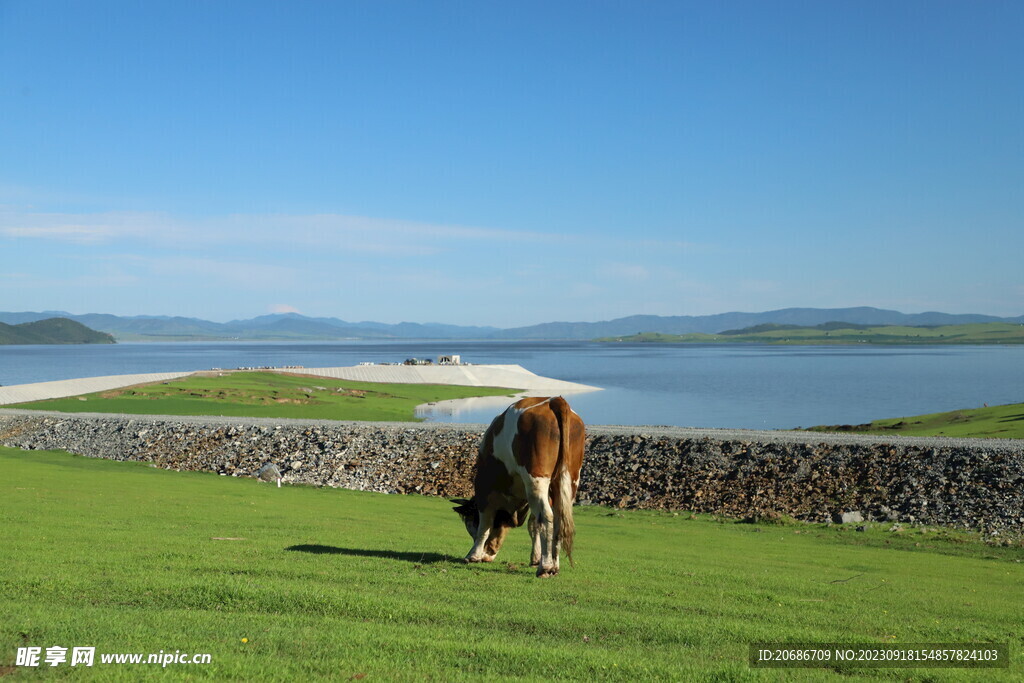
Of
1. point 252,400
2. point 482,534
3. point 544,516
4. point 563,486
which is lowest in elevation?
point 252,400

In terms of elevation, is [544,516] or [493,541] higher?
[544,516]

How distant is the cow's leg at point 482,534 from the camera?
554 inches

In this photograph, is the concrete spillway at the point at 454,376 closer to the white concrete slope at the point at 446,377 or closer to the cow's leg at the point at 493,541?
the white concrete slope at the point at 446,377

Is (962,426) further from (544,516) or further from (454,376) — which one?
(454,376)

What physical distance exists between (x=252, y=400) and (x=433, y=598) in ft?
199

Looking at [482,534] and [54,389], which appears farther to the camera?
[54,389]

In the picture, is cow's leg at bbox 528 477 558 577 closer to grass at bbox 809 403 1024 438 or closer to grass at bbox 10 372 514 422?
grass at bbox 809 403 1024 438

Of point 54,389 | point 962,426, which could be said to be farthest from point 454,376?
point 962,426

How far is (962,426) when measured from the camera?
44562 mm

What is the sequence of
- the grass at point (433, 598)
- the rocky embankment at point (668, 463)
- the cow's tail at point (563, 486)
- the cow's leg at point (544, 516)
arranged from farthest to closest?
the rocky embankment at point (668, 463) → the cow's tail at point (563, 486) → the cow's leg at point (544, 516) → the grass at point (433, 598)

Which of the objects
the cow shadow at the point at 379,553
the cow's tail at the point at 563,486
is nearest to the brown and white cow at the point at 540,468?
the cow's tail at the point at 563,486

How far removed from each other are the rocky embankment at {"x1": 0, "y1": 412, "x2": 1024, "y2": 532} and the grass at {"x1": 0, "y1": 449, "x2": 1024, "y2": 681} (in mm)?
7077

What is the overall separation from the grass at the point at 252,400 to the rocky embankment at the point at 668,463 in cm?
1120

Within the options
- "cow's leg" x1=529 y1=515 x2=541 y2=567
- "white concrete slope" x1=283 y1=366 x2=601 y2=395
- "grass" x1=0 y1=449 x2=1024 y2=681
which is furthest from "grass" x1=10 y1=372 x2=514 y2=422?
"cow's leg" x1=529 y1=515 x2=541 y2=567
